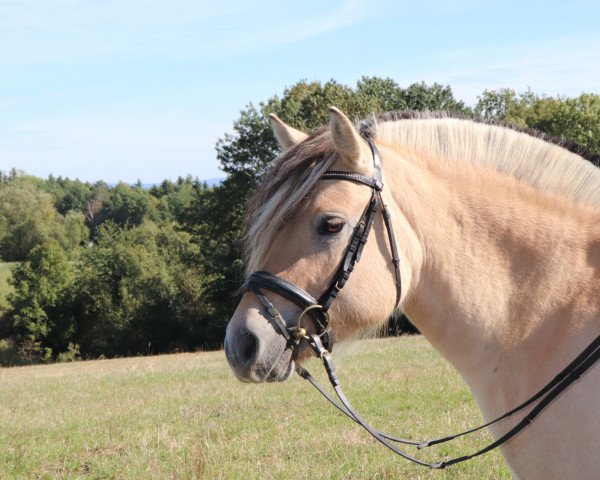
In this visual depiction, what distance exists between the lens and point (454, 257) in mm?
3064

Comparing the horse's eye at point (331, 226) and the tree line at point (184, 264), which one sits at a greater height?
the horse's eye at point (331, 226)

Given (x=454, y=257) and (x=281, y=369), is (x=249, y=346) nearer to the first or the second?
(x=281, y=369)

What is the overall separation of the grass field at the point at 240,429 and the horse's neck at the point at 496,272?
Answer: 54 cm

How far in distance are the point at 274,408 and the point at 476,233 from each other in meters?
6.70

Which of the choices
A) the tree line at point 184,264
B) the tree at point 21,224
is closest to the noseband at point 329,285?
the tree line at point 184,264

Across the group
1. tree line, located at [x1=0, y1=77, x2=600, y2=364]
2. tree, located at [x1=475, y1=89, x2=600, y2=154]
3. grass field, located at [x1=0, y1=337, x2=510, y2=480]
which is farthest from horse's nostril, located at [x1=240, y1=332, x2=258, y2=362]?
tree, located at [x1=475, y1=89, x2=600, y2=154]

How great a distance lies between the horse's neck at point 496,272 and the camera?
2902 millimetres

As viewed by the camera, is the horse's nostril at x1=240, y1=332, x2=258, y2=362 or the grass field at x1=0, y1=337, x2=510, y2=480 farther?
the grass field at x1=0, y1=337, x2=510, y2=480

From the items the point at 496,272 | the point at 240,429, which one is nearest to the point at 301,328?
the point at 496,272

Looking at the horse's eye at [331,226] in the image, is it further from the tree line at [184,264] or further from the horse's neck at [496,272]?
the tree line at [184,264]

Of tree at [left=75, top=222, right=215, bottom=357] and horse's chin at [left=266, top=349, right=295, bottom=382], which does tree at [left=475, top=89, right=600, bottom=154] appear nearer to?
tree at [left=75, top=222, right=215, bottom=357]

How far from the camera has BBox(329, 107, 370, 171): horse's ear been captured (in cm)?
290

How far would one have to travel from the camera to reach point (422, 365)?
12680 millimetres

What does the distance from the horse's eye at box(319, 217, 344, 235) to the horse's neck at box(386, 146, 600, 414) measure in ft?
1.14
